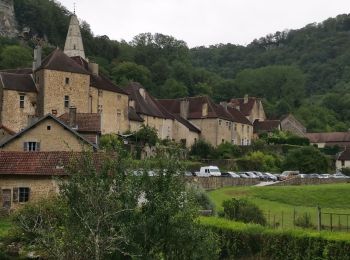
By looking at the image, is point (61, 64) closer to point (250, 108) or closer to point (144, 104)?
point (144, 104)

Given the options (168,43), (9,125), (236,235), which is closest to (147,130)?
(9,125)

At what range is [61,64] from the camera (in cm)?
6344

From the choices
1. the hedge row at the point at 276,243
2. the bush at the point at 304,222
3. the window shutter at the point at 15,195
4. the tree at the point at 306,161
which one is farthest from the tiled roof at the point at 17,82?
the hedge row at the point at 276,243

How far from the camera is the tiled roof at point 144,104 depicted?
76494mm

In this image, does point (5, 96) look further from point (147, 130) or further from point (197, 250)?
point (197, 250)

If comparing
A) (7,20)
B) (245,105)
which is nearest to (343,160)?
(245,105)

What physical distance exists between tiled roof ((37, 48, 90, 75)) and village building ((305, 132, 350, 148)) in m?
59.0

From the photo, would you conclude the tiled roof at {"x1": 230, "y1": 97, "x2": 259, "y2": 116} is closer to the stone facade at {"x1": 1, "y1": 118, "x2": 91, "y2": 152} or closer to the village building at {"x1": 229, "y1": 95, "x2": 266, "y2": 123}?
the village building at {"x1": 229, "y1": 95, "x2": 266, "y2": 123}

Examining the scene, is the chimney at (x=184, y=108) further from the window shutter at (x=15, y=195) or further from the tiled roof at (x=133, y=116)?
the window shutter at (x=15, y=195)

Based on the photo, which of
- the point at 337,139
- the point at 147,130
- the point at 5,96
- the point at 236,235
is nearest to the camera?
the point at 236,235

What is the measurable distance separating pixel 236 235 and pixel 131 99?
48.7m

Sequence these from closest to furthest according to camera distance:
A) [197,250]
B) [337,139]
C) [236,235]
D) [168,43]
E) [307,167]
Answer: [197,250] → [236,235] → [307,167] → [337,139] → [168,43]

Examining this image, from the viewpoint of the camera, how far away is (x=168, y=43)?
6107 inches

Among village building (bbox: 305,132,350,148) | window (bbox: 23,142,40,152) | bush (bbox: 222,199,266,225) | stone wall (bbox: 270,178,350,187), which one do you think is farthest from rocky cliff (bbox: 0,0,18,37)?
bush (bbox: 222,199,266,225)
